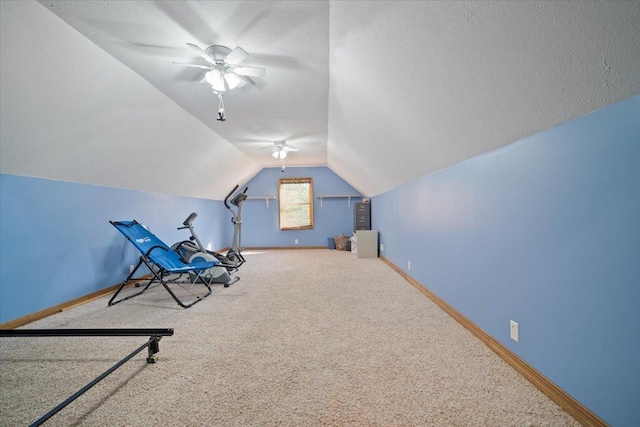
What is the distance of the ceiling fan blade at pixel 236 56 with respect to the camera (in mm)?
2250

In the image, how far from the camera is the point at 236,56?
7.66 ft

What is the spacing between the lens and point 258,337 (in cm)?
244

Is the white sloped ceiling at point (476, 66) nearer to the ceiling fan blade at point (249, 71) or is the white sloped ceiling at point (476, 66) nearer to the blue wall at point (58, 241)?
the ceiling fan blade at point (249, 71)

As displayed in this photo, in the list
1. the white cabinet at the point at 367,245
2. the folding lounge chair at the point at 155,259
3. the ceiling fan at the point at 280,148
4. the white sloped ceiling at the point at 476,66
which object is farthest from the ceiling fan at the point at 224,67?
the white cabinet at the point at 367,245

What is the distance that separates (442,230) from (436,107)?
141 cm

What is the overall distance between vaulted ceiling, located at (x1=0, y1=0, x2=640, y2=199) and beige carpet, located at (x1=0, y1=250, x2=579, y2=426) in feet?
5.16

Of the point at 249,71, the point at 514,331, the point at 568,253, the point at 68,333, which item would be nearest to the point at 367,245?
the point at 514,331

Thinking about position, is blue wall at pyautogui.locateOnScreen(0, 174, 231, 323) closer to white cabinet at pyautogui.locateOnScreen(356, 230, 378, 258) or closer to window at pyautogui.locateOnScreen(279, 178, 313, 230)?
window at pyautogui.locateOnScreen(279, 178, 313, 230)

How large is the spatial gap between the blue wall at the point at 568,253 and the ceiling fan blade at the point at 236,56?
213 cm

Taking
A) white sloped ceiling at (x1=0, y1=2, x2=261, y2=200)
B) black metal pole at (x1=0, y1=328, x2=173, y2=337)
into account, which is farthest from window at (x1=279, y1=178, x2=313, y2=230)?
black metal pole at (x1=0, y1=328, x2=173, y2=337)

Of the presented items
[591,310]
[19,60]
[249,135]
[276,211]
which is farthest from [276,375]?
[276,211]

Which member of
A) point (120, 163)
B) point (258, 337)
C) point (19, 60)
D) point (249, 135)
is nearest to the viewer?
point (19, 60)

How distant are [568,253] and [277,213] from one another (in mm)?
7305

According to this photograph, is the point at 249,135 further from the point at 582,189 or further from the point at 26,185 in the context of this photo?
the point at 582,189
